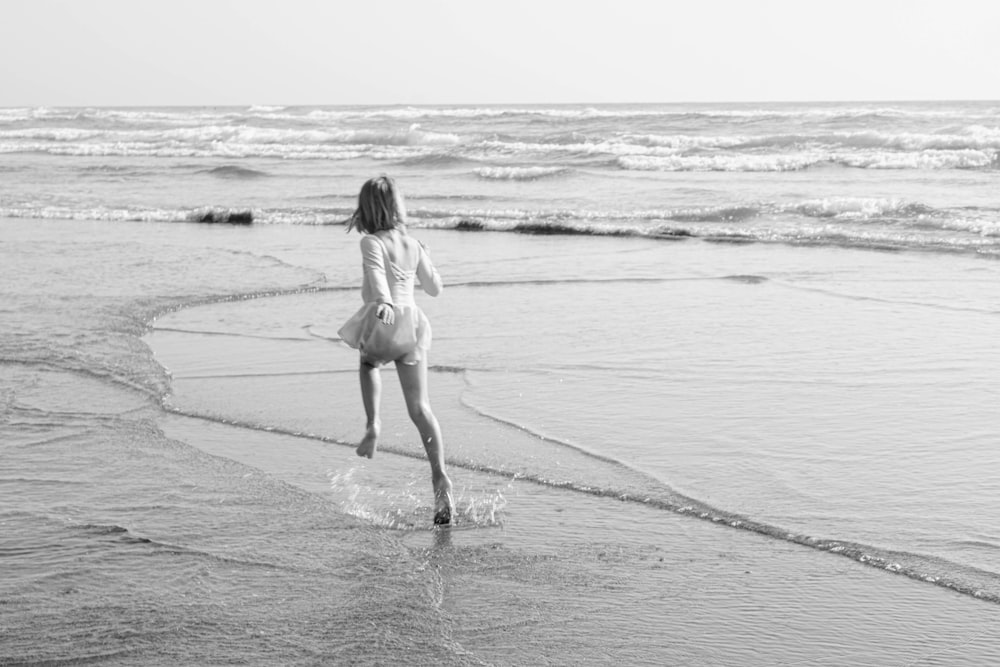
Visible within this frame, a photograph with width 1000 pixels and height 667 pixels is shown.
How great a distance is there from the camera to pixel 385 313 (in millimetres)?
4809

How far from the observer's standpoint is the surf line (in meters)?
4.16

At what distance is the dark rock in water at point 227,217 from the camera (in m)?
18.9

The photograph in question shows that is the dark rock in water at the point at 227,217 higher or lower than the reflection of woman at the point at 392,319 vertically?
lower

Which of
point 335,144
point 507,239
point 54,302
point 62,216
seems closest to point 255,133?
point 335,144

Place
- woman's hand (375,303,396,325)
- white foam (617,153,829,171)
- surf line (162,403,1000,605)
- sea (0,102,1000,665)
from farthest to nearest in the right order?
1. white foam (617,153,829,171)
2. woman's hand (375,303,396,325)
3. surf line (162,403,1000,605)
4. sea (0,102,1000,665)

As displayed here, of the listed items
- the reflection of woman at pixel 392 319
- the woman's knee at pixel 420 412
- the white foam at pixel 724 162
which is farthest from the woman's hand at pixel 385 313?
the white foam at pixel 724 162

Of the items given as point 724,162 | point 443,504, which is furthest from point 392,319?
point 724,162

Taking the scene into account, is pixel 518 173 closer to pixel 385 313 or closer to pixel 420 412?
pixel 420 412

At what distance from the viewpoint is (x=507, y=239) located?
637 inches

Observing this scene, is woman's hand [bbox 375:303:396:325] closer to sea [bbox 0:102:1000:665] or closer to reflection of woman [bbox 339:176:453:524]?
reflection of woman [bbox 339:176:453:524]

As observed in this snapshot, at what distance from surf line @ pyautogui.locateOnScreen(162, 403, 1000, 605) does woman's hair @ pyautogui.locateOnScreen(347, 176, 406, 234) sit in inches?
53.2

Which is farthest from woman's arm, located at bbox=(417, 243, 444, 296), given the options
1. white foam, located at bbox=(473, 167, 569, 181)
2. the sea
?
white foam, located at bbox=(473, 167, 569, 181)

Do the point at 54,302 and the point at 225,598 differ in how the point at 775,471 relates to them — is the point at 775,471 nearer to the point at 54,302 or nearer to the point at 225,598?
the point at 225,598

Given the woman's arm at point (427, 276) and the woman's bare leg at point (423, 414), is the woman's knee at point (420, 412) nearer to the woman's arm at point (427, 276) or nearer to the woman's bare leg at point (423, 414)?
the woman's bare leg at point (423, 414)
